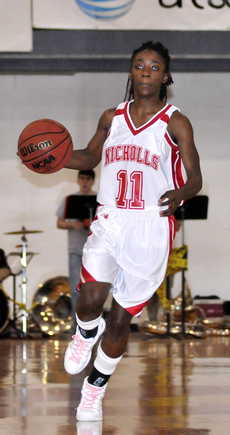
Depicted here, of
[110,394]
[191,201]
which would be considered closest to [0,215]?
[191,201]

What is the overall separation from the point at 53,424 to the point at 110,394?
80 cm

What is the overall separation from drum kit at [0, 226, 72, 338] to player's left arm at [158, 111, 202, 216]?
4.03m

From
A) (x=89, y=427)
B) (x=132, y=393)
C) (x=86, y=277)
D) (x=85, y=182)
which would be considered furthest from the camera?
(x=85, y=182)

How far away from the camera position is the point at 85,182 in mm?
5789

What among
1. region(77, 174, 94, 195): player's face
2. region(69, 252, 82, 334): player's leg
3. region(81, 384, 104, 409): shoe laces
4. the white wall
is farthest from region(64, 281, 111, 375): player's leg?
the white wall

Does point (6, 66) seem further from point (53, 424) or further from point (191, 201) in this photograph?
point (53, 424)

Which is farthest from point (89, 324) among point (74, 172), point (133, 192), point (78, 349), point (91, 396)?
point (74, 172)

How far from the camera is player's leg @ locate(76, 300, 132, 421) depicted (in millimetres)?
2629

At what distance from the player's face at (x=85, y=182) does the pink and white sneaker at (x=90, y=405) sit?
3.28 metres

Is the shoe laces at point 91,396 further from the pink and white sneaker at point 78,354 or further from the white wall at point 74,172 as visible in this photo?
the white wall at point 74,172

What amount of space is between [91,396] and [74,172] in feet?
17.6

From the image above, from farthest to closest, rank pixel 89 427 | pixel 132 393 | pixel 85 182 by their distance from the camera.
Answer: pixel 85 182
pixel 132 393
pixel 89 427

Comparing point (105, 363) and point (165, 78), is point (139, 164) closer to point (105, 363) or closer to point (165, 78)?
point (165, 78)

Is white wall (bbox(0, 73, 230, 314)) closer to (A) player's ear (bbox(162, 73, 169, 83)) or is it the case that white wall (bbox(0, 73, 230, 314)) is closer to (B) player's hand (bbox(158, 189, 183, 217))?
(A) player's ear (bbox(162, 73, 169, 83))
